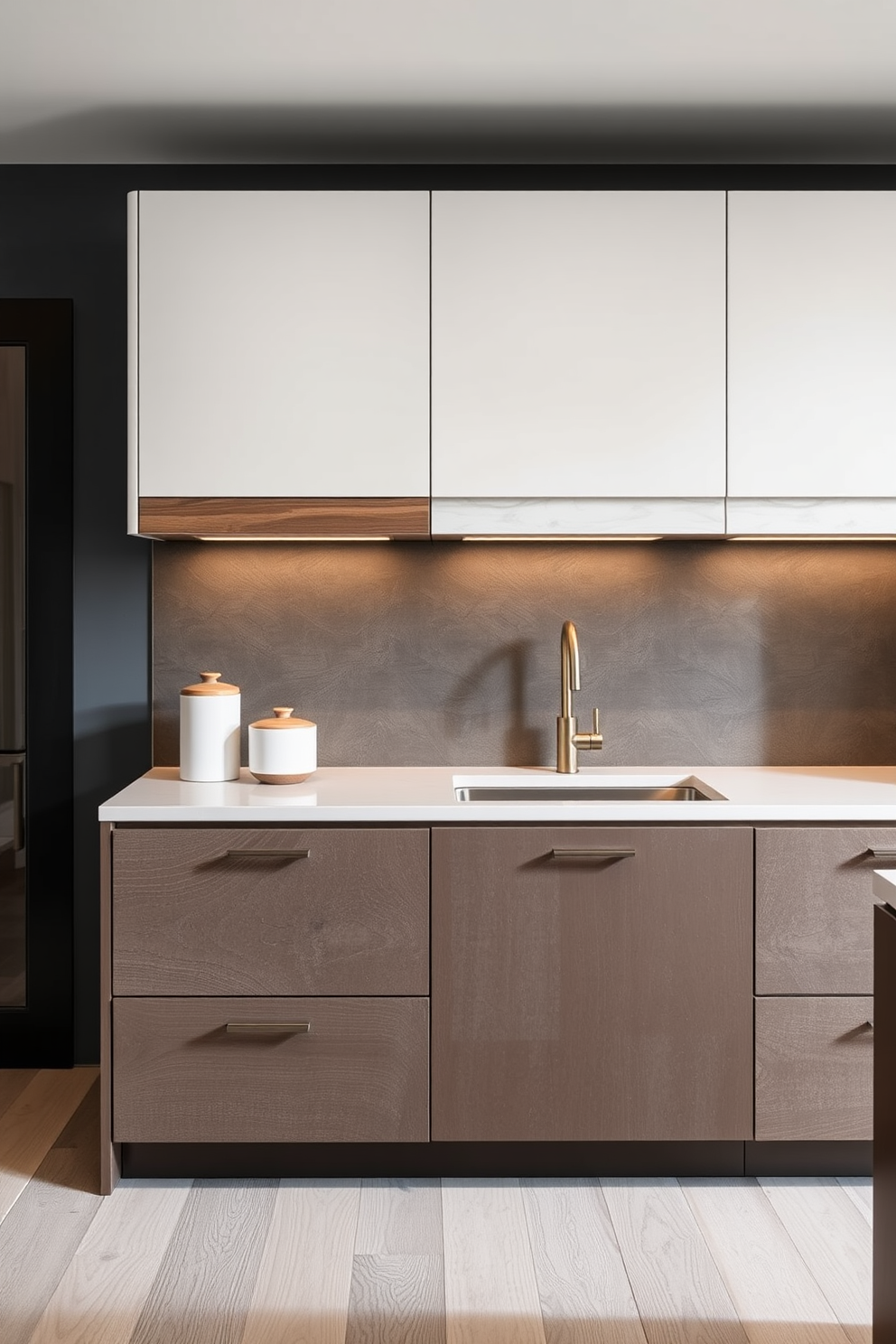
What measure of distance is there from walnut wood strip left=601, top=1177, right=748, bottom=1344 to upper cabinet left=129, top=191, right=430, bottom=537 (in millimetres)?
1647

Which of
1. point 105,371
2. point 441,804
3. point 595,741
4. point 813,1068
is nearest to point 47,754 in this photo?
point 105,371

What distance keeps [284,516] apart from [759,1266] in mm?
1853

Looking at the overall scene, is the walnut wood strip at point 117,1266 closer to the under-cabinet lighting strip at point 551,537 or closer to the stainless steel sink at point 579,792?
the stainless steel sink at point 579,792

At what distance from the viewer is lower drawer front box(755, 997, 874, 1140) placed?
2.36 metres

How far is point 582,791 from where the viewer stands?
278 cm

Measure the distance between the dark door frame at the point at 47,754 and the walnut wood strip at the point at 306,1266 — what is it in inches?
37.2

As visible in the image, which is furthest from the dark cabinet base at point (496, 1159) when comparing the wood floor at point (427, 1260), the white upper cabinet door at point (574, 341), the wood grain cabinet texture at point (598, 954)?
the white upper cabinet door at point (574, 341)

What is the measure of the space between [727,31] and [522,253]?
60 centimetres

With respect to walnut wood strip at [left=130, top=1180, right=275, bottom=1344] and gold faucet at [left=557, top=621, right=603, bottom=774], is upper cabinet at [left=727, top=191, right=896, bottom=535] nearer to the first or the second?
gold faucet at [left=557, top=621, right=603, bottom=774]

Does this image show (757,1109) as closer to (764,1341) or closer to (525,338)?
(764,1341)

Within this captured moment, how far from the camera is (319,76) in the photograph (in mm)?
2445

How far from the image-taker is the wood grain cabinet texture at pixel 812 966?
2.36 meters

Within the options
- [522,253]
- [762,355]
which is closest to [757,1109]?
[762,355]

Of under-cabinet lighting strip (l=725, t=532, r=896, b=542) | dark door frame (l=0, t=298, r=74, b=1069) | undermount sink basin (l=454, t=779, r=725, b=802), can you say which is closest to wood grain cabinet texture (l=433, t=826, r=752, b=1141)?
undermount sink basin (l=454, t=779, r=725, b=802)
